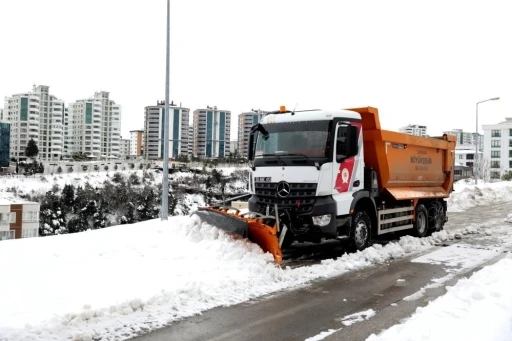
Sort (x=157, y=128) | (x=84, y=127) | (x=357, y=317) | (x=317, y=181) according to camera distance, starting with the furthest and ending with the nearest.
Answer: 1. (x=84, y=127)
2. (x=157, y=128)
3. (x=317, y=181)
4. (x=357, y=317)

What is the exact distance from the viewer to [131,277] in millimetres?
6855

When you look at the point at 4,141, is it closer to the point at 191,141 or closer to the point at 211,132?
the point at 191,141

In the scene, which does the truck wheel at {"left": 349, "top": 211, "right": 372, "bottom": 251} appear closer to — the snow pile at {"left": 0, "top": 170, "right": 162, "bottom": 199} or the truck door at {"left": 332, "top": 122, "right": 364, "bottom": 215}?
the truck door at {"left": 332, "top": 122, "right": 364, "bottom": 215}

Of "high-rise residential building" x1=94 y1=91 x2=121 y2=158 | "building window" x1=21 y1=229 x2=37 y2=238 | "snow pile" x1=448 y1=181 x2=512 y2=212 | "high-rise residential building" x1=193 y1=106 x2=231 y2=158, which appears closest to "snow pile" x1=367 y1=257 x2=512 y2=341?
"snow pile" x1=448 y1=181 x2=512 y2=212

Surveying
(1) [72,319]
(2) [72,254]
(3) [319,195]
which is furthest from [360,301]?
(2) [72,254]

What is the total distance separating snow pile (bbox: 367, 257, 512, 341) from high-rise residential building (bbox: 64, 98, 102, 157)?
137m

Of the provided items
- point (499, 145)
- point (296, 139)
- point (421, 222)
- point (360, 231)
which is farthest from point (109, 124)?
point (360, 231)

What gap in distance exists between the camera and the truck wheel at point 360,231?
9.60m

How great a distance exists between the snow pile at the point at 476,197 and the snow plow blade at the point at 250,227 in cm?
1499

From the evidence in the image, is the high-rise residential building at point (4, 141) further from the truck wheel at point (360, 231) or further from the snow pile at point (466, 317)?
the snow pile at point (466, 317)

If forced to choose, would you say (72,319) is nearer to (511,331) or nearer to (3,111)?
(511,331)

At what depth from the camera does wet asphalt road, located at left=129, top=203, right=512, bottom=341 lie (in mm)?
5117

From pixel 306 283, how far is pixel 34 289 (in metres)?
3.97

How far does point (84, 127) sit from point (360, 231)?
13710cm
